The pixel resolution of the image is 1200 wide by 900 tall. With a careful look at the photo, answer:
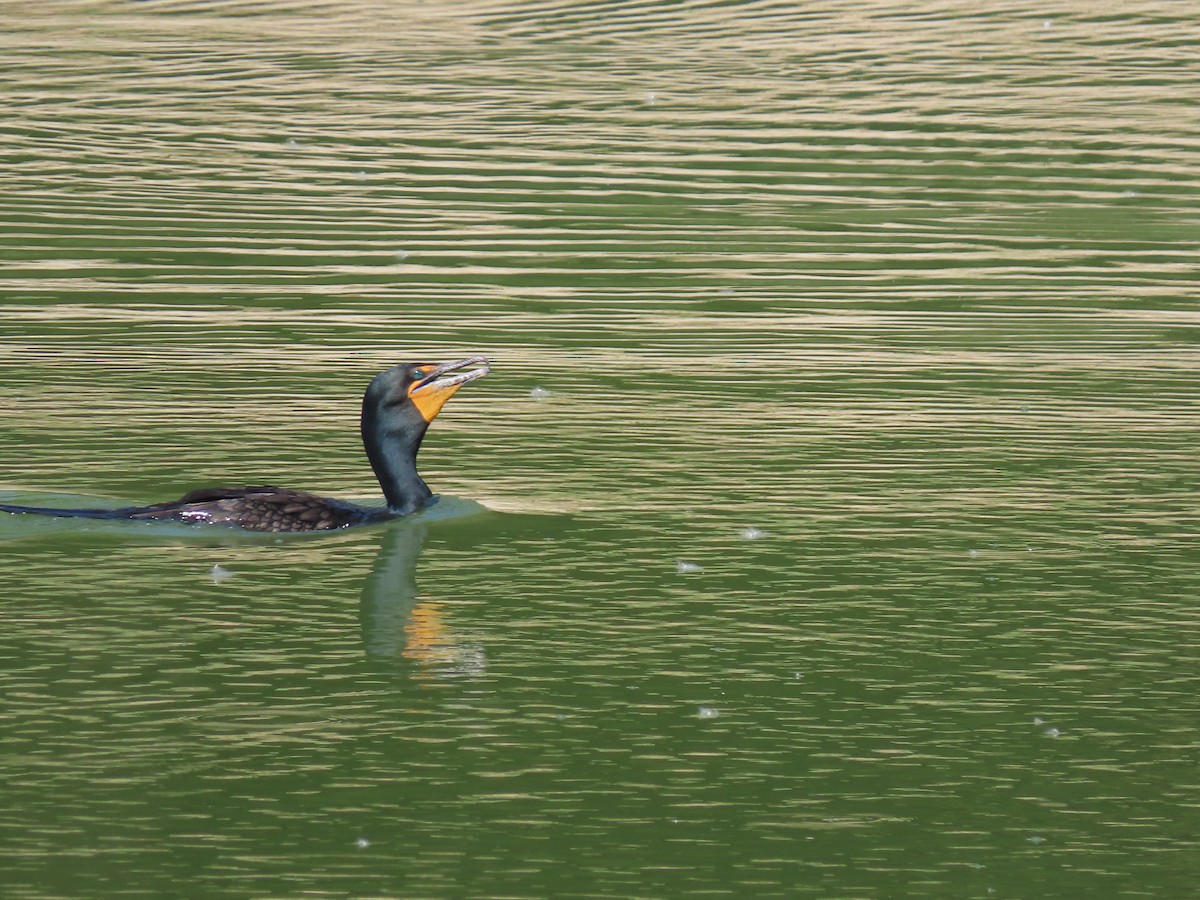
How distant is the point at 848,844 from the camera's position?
7.34 metres

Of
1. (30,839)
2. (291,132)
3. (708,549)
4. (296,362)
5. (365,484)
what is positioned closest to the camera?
(30,839)

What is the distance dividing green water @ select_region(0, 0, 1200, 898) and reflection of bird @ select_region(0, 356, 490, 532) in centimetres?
9

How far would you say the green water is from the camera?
7.52 metres

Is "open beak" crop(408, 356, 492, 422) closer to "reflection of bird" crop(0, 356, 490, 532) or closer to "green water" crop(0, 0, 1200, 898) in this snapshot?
"reflection of bird" crop(0, 356, 490, 532)

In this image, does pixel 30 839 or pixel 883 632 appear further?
pixel 883 632

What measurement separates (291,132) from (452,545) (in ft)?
45.2

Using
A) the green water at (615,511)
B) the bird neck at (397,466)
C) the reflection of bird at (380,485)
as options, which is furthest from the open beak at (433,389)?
the green water at (615,511)

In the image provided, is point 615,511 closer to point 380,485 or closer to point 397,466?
point 397,466

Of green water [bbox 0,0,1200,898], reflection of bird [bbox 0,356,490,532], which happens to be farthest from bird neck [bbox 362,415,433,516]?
green water [bbox 0,0,1200,898]

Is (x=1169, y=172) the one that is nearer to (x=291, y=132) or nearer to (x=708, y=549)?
(x=291, y=132)

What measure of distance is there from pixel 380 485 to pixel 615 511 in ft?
3.61

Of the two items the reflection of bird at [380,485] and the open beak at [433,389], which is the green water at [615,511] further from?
the open beak at [433,389]

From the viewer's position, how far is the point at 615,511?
37.1ft

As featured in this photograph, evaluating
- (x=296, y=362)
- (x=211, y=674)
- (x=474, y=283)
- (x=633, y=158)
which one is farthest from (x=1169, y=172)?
(x=211, y=674)
